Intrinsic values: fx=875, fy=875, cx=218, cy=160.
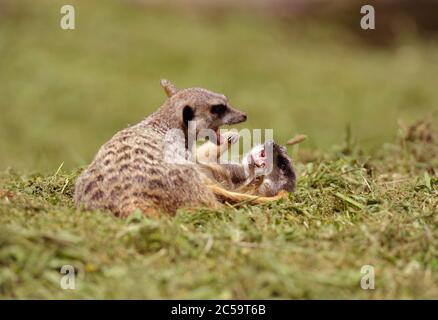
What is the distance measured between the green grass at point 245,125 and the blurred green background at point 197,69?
40 millimetres

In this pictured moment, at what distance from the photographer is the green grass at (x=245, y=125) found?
4.51 meters

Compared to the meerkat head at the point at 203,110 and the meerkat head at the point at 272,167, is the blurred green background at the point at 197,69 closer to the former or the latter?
the meerkat head at the point at 272,167

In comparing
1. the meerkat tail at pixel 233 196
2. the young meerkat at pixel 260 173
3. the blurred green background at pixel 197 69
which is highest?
the blurred green background at pixel 197 69

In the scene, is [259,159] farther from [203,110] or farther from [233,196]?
[233,196]

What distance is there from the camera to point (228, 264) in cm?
459

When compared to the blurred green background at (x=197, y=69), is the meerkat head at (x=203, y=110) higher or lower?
lower

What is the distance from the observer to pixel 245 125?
11.1 meters

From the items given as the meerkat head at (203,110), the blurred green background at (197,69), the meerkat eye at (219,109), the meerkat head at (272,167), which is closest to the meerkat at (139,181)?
the meerkat head at (203,110)

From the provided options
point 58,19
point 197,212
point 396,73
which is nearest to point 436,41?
point 396,73

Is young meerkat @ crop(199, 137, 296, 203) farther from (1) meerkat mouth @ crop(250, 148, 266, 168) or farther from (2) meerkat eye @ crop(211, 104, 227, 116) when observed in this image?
(2) meerkat eye @ crop(211, 104, 227, 116)

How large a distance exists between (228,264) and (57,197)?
1817mm

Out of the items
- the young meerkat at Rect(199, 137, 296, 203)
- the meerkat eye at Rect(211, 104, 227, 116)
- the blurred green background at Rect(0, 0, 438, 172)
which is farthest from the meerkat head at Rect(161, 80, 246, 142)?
the blurred green background at Rect(0, 0, 438, 172)
